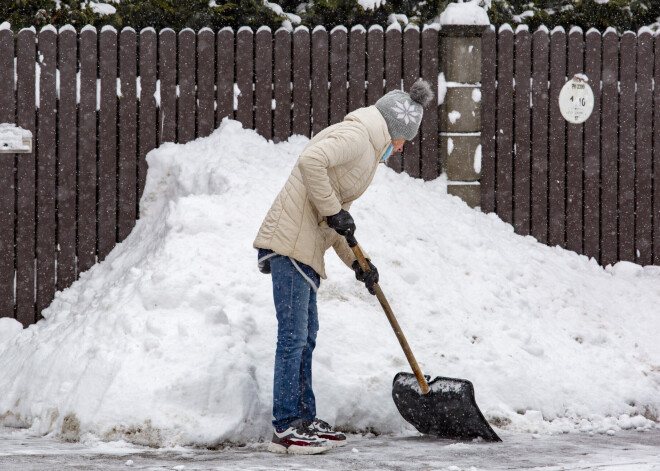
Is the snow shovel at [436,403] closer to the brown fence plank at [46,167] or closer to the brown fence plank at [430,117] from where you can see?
the brown fence plank at [430,117]

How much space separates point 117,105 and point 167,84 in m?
0.49

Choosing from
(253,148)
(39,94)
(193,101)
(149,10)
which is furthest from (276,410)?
(149,10)

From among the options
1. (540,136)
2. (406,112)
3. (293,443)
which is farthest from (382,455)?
(540,136)

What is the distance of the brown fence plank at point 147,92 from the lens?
22.6 ft

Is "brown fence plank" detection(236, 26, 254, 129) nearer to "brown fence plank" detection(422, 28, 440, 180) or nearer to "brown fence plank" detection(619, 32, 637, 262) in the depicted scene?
"brown fence plank" detection(422, 28, 440, 180)

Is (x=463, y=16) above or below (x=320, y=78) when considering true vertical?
above

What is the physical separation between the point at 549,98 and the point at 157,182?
151 inches

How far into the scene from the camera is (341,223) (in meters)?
3.97

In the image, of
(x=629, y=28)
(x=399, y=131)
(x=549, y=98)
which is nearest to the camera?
(x=399, y=131)

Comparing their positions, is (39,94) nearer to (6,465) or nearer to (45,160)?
(45,160)

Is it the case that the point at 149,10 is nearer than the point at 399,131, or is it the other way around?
the point at 399,131

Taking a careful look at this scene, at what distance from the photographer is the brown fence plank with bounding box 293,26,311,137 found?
705 cm

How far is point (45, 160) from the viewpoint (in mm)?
6785

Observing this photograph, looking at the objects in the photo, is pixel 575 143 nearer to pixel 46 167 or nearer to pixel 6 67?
pixel 46 167
